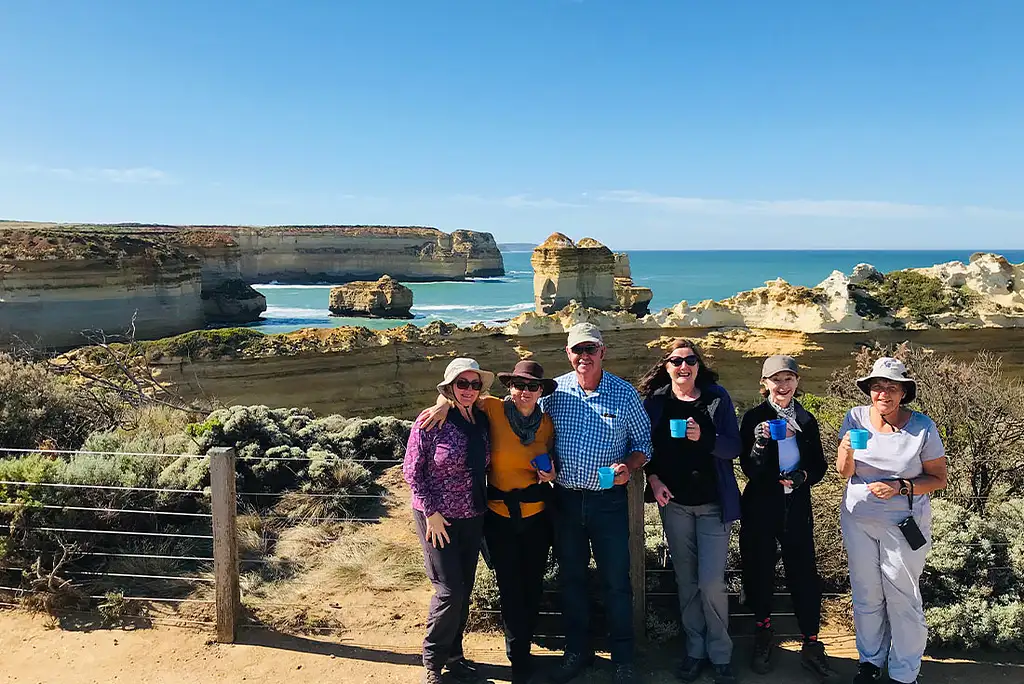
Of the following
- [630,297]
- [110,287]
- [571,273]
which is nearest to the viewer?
[110,287]

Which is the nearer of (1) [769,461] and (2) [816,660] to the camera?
(1) [769,461]

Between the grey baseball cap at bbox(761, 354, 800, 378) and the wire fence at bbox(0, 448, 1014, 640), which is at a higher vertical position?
the grey baseball cap at bbox(761, 354, 800, 378)

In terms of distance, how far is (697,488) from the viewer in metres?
2.96

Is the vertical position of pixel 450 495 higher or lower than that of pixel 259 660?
higher

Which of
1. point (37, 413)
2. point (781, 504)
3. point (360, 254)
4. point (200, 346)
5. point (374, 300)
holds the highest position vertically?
point (360, 254)

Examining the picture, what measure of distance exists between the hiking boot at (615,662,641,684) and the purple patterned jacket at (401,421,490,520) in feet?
3.68

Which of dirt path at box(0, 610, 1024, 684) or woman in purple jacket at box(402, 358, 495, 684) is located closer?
woman in purple jacket at box(402, 358, 495, 684)

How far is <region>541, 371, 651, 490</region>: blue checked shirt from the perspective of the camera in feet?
9.73

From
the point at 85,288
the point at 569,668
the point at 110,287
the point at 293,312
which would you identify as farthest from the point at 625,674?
the point at 293,312

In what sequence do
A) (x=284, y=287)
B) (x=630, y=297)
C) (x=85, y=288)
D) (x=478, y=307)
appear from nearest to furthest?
(x=85, y=288) < (x=630, y=297) < (x=478, y=307) < (x=284, y=287)

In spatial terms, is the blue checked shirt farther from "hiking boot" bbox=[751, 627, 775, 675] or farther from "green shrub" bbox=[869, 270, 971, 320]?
"green shrub" bbox=[869, 270, 971, 320]

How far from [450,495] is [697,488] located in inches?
46.1

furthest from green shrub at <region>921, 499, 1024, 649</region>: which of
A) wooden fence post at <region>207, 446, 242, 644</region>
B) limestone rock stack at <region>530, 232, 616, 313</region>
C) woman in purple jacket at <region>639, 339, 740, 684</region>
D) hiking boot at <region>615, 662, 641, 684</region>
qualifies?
limestone rock stack at <region>530, 232, 616, 313</region>

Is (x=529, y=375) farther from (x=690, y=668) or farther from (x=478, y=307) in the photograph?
(x=478, y=307)
